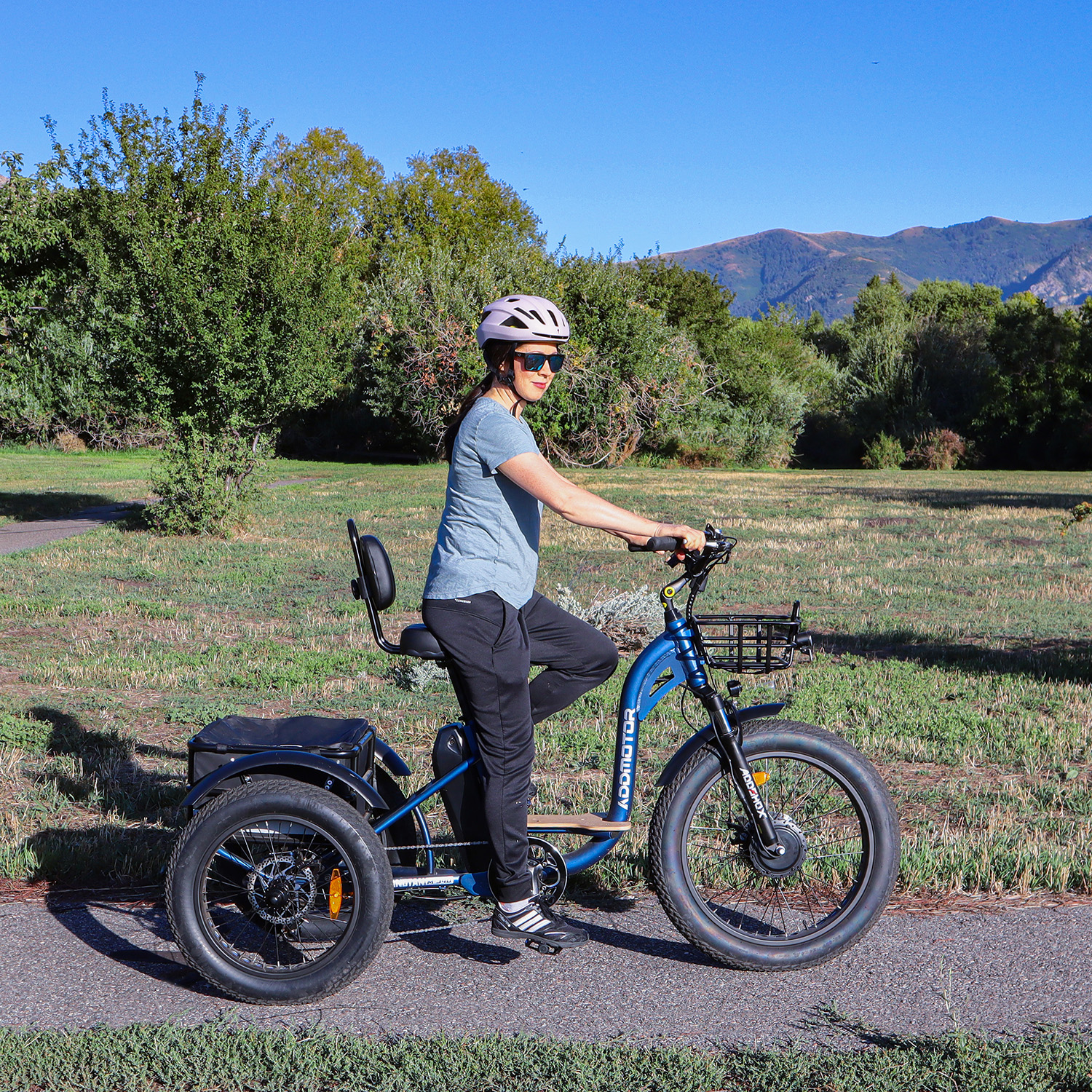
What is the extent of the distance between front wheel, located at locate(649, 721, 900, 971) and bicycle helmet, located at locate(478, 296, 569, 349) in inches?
57.7

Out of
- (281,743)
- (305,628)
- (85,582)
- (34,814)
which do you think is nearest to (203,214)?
(85,582)

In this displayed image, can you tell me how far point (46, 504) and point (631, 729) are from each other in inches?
831

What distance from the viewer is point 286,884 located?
3.51 m

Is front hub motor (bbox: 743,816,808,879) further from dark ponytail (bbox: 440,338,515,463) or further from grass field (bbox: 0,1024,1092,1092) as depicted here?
dark ponytail (bbox: 440,338,515,463)

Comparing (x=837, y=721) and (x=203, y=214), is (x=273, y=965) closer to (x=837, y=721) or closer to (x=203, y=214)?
(x=837, y=721)

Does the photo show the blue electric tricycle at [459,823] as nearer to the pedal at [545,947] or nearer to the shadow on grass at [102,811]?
the pedal at [545,947]

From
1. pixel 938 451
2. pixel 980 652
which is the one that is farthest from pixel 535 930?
pixel 938 451

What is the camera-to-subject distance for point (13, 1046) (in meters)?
3.04

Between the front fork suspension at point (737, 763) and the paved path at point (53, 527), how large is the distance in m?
13.7

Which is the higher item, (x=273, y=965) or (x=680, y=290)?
(x=680, y=290)

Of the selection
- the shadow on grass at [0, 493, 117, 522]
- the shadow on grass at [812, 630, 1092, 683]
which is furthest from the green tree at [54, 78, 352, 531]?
the shadow on grass at [812, 630, 1092, 683]

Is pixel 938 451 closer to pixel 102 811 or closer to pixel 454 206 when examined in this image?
pixel 454 206

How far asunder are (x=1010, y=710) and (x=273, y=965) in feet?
17.4

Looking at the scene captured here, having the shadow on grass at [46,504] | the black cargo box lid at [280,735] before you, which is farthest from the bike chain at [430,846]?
the shadow on grass at [46,504]
